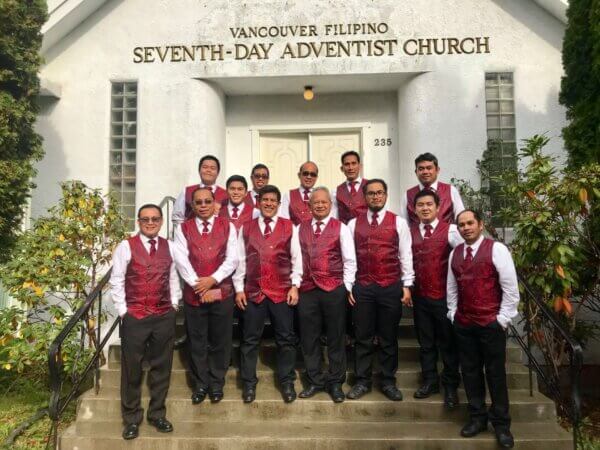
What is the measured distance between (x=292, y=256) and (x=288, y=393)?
3.84 ft

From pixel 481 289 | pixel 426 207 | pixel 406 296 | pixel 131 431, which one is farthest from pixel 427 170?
pixel 131 431

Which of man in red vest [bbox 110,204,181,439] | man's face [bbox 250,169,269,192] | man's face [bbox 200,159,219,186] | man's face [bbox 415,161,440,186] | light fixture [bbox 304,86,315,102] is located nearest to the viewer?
man in red vest [bbox 110,204,181,439]

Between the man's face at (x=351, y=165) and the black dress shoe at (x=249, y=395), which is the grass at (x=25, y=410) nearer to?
the black dress shoe at (x=249, y=395)

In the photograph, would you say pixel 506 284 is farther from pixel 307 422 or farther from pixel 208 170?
pixel 208 170

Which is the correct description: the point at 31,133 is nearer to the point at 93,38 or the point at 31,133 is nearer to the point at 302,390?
the point at 93,38

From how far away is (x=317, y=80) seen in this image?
275 inches

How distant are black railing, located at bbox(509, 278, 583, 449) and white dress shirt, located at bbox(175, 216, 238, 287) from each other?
2538 millimetres

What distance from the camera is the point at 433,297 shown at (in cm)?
415

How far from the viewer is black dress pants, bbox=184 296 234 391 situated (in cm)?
422

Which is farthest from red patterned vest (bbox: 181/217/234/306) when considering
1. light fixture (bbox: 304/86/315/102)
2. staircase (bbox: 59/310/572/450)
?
light fixture (bbox: 304/86/315/102)

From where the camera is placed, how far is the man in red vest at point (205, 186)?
16.8 feet

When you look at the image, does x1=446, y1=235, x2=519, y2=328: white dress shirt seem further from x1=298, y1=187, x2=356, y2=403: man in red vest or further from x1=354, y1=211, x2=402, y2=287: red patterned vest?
x1=298, y1=187, x2=356, y2=403: man in red vest

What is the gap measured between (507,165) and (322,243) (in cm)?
365

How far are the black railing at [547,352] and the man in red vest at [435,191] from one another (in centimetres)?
88
